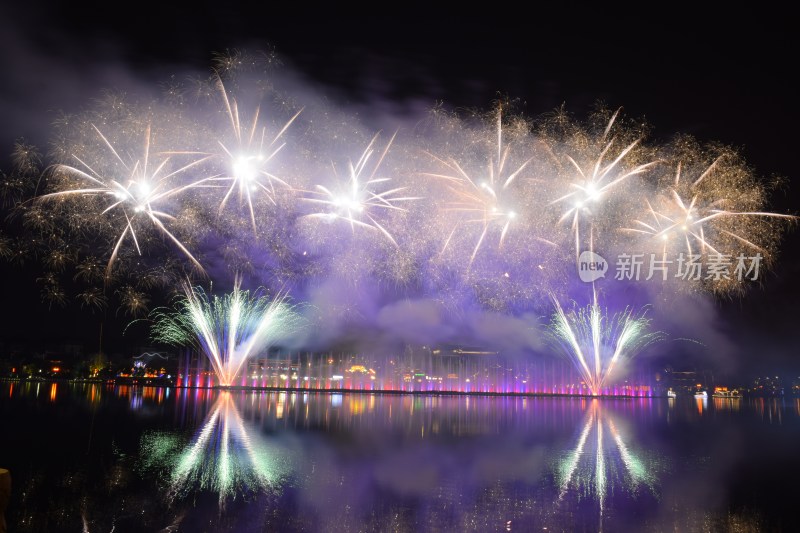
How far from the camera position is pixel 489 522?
773cm

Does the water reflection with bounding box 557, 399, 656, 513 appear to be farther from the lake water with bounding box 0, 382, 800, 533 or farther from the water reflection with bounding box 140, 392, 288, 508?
the water reflection with bounding box 140, 392, 288, 508

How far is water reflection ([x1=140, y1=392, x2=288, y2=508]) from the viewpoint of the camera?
31.4ft

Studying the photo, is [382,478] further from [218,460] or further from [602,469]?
[602,469]

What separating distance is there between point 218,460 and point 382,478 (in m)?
3.84

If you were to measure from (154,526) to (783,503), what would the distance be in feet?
32.8

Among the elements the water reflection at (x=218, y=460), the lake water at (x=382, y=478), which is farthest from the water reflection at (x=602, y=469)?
the water reflection at (x=218, y=460)

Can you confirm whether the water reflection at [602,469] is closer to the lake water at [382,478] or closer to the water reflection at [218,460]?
the lake water at [382,478]

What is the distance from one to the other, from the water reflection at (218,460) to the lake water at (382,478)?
4 cm

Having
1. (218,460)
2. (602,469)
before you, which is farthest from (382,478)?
(602,469)

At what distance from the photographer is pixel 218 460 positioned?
11922 millimetres

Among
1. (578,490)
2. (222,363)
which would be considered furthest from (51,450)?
(222,363)

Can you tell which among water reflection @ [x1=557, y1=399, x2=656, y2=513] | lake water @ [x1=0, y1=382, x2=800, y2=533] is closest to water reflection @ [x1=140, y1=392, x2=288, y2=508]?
lake water @ [x1=0, y1=382, x2=800, y2=533]

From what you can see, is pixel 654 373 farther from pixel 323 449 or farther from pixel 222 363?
pixel 323 449

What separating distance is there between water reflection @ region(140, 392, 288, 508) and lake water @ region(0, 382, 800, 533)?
0.04m
